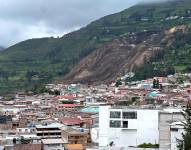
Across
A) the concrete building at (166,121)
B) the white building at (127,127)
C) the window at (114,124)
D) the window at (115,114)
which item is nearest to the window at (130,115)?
the white building at (127,127)

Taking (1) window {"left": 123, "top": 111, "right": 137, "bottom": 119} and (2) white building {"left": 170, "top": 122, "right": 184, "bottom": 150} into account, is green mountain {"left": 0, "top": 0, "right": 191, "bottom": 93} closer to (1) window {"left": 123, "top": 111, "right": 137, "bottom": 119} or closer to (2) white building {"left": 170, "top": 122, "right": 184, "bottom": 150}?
(1) window {"left": 123, "top": 111, "right": 137, "bottom": 119}

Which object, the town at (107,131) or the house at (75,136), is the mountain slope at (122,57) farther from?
the house at (75,136)

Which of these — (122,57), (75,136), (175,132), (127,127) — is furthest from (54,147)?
(122,57)

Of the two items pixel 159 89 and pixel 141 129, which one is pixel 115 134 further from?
pixel 159 89

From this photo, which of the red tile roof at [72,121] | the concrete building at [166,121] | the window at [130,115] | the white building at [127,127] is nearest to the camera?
the concrete building at [166,121]

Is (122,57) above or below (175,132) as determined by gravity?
above

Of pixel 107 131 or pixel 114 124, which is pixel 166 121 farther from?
pixel 107 131

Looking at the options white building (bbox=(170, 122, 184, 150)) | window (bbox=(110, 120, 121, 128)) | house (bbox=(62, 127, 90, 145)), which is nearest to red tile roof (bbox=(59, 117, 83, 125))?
house (bbox=(62, 127, 90, 145))
